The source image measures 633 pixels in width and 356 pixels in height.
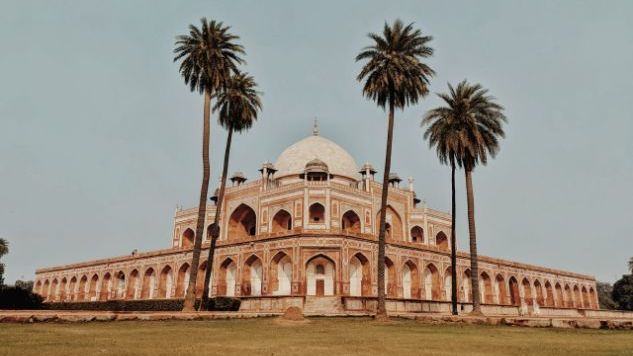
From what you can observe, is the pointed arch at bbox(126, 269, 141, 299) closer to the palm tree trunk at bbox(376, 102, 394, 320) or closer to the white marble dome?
the white marble dome

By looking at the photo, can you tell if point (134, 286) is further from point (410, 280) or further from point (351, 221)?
point (410, 280)

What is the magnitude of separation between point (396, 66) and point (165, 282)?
1426 inches

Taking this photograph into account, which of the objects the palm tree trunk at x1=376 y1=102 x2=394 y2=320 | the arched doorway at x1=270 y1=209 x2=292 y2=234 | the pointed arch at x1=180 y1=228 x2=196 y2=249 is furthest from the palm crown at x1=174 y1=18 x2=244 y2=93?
the pointed arch at x1=180 y1=228 x2=196 y2=249

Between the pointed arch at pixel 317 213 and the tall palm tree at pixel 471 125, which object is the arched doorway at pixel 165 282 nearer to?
the pointed arch at pixel 317 213

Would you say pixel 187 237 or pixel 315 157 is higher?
pixel 315 157

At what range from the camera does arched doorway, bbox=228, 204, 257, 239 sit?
2245 inches

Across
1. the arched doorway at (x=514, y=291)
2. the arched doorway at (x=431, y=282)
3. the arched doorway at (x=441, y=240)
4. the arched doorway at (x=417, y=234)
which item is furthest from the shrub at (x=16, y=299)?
the arched doorway at (x=514, y=291)

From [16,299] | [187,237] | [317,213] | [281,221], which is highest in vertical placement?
[317,213]

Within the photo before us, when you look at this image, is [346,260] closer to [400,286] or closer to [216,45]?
[400,286]

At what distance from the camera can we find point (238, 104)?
1426 inches

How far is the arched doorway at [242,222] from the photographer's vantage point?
57031 mm

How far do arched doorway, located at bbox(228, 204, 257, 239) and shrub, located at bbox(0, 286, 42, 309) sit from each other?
22735mm

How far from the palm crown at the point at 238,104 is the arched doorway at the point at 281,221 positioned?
1775cm

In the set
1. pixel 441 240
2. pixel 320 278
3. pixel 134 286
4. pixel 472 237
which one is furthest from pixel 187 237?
pixel 472 237
